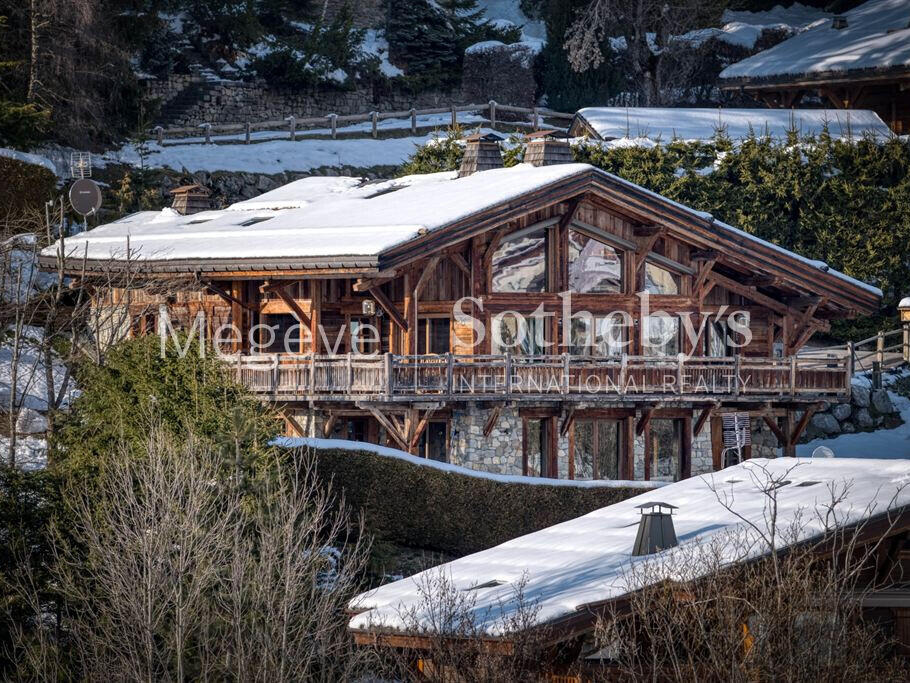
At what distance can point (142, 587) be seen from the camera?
72.5 feet

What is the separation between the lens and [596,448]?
39250 millimetres

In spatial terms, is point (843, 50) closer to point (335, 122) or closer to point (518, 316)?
point (335, 122)

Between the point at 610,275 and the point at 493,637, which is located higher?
the point at 610,275

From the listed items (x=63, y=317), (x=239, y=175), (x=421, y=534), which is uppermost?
(x=239, y=175)

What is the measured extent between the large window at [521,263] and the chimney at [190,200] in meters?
12.5

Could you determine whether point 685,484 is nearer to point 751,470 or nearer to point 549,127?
point 751,470

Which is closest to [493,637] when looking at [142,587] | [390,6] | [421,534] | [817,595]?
[817,595]

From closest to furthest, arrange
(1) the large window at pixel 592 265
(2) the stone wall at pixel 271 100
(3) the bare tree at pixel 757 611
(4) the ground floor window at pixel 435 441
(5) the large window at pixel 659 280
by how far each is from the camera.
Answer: (3) the bare tree at pixel 757 611 → (4) the ground floor window at pixel 435 441 → (1) the large window at pixel 592 265 → (5) the large window at pixel 659 280 → (2) the stone wall at pixel 271 100

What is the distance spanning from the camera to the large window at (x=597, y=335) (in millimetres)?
39219

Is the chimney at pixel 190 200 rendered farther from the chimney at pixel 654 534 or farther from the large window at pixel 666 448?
the chimney at pixel 654 534

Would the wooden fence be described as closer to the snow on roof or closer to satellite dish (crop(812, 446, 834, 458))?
satellite dish (crop(812, 446, 834, 458))

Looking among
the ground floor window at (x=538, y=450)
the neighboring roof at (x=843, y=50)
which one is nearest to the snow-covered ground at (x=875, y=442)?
the ground floor window at (x=538, y=450)

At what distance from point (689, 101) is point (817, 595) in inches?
1957

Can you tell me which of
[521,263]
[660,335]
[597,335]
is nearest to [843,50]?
[660,335]
